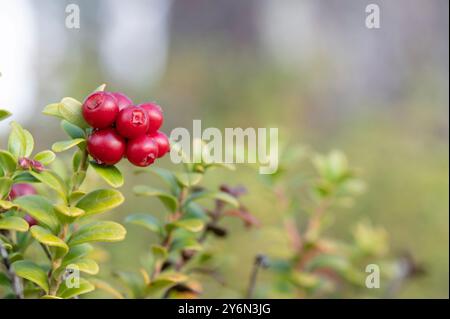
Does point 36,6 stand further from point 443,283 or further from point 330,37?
point 443,283

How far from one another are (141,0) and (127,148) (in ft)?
26.1

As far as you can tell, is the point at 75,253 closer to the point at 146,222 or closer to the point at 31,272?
the point at 31,272

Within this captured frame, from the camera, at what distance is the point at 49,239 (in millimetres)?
792

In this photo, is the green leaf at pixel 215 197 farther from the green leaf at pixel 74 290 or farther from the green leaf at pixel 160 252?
the green leaf at pixel 74 290

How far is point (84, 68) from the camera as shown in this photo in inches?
235

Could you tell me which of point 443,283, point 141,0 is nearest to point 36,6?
point 141,0

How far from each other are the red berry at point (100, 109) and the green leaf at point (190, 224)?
274 millimetres

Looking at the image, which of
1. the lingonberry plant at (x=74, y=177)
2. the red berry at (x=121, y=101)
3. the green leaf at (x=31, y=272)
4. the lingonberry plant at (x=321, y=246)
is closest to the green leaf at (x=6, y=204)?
the lingonberry plant at (x=74, y=177)

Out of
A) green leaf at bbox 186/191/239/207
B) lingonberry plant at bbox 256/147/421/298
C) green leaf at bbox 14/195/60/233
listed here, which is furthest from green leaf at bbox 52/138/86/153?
lingonberry plant at bbox 256/147/421/298

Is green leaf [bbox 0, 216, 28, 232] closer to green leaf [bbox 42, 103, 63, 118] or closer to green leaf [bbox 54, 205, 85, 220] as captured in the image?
green leaf [bbox 54, 205, 85, 220]

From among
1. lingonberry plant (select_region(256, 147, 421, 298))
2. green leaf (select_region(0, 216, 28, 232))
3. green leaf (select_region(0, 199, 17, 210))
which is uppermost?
green leaf (select_region(0, 199, 17, 210))

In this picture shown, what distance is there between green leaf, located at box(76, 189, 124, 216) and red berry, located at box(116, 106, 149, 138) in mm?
106

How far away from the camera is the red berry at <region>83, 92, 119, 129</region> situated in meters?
0.79

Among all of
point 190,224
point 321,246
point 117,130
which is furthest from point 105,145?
point 321,246
